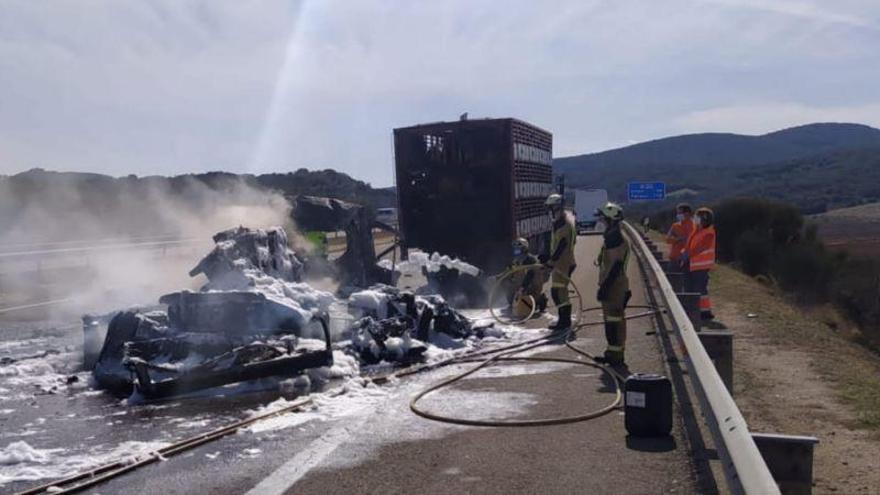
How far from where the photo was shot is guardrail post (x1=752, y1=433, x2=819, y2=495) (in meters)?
4.49

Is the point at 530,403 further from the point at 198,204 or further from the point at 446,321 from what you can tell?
the point at 198,204

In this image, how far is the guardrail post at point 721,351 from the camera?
7539 millimetres

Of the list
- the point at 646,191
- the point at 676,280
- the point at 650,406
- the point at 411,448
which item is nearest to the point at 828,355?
the point at 676,280

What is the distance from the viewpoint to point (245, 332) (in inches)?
387

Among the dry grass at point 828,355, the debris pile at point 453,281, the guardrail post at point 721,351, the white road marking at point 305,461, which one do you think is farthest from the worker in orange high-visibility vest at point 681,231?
the white road marking at point 305,461

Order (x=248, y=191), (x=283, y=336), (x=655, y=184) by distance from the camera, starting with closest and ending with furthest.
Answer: (x=283, y=336) < (x=248, y=191) < (x=655, y=184)

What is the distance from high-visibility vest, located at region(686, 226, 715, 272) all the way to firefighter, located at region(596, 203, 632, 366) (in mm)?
4184

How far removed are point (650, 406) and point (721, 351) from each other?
1.53 meters

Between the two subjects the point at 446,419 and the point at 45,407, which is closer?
the point at 446,419

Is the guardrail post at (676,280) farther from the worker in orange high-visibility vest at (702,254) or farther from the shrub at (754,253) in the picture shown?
the shrub at (754,253)

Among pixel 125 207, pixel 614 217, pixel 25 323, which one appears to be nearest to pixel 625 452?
pixel 614 217

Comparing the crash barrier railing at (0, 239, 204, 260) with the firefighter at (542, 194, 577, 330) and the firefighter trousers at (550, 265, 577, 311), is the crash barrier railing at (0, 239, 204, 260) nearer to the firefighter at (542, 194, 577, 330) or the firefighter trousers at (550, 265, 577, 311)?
the firefighter at (542, 194, 577, 330)

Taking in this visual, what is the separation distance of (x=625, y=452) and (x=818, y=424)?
240cm

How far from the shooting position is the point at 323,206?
639 inches
